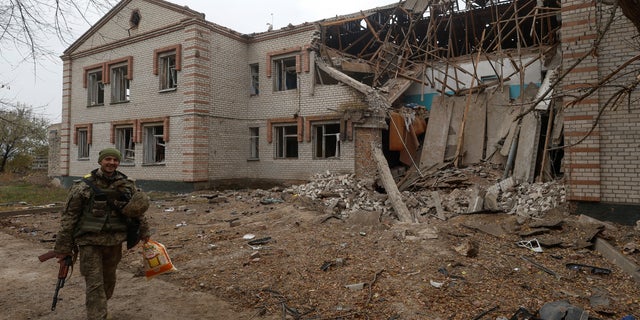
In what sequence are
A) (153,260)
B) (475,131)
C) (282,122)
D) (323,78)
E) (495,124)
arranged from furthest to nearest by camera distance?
1. (282,122)
2. (323,78)
3. (475,131)
4. (495,124)
5. (153,260)

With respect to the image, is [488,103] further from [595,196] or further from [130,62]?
[130,62]

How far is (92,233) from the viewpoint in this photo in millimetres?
3361

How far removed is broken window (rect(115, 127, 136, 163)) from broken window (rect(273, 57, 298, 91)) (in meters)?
6.68

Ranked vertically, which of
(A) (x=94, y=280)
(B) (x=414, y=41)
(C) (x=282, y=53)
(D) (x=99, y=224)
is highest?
(B) (x=414, y=41)

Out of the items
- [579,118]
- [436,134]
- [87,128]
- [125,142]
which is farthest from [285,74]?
[579,118]

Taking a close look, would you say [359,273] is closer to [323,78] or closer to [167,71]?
[323,78]

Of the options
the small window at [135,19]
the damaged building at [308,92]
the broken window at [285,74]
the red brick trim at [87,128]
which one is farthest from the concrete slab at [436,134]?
the red brick trim at [87,128]

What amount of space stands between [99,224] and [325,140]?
34.0 feet

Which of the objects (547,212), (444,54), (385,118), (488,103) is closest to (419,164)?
(385,118)

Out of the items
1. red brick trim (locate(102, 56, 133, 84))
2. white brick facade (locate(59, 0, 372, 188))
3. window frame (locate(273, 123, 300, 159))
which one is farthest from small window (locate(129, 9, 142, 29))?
window frame (locate(273, 123, 300, 159))

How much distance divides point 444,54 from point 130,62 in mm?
12921

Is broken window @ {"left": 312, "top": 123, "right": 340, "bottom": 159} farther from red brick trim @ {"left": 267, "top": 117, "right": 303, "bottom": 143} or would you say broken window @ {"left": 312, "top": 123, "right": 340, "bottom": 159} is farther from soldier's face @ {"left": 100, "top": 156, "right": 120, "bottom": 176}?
soldier's face @ {"left": 100, "top": 156, "right": 120, "bottom": 176}

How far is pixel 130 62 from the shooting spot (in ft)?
50.6

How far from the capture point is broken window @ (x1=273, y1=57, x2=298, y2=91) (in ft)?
47.5
